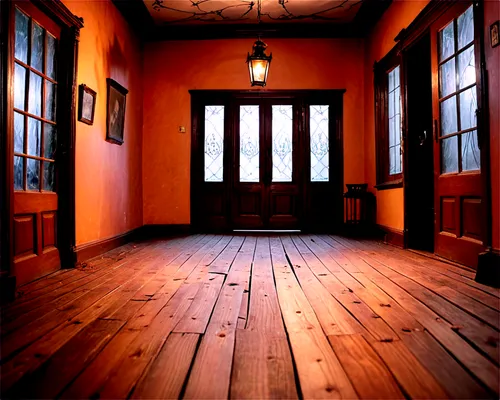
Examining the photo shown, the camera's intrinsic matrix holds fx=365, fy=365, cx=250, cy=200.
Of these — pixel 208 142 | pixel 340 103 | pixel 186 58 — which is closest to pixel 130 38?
pixel 186 58

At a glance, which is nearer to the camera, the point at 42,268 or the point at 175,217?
the point at 42,268

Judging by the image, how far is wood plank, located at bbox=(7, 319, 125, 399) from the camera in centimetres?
110

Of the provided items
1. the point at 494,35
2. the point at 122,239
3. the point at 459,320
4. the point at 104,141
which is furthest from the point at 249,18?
the point at 459,320

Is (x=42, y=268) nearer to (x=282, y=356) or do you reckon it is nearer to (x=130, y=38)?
(x=282, y=356)

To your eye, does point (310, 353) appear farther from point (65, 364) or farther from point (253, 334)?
point (65, 364)

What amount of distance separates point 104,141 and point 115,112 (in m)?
0.54

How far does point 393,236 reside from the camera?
446 cm

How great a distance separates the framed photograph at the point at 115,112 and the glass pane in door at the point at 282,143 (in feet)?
7.98

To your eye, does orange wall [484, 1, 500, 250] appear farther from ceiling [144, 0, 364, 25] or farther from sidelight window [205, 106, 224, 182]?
sidelight window [205, 106, 224, 182]

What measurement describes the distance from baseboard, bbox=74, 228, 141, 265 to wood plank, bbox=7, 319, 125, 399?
73.6 inches

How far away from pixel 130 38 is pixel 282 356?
522 cm

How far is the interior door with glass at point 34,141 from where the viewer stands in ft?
8.36

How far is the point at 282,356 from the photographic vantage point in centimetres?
132

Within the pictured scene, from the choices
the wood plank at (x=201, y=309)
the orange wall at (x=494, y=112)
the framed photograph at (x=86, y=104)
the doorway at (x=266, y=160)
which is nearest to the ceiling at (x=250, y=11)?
the doorway at (x=266, y=160)
